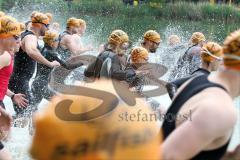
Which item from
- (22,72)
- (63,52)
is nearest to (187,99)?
(22,72)

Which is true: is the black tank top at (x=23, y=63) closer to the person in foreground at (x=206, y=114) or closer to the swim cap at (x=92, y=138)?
the person in foreground at (x=206, y=114)

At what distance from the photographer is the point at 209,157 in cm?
232

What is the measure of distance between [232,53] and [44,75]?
5.99 meters

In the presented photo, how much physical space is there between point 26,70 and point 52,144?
6.29 m

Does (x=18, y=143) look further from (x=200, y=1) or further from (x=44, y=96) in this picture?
(x=200, y=1)

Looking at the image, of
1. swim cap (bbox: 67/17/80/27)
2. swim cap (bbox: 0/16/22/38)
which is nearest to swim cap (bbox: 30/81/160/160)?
swim cap (bbox: 0/16/22/38)

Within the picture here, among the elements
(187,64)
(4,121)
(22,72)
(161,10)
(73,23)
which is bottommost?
(161,10)

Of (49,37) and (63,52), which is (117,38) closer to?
(49,37)

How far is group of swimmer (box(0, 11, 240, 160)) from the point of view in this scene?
86.1 inches

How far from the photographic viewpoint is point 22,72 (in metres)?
7.66

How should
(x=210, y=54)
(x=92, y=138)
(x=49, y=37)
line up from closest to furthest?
(x=92, y=138), (x=210, y=54), (x=49, y=37)

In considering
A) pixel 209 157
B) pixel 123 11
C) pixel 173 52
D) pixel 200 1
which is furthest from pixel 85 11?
pixel 209 157

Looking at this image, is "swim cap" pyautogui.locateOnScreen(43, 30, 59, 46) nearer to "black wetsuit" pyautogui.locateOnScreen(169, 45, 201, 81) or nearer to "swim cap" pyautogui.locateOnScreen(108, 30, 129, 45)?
"swim cap" pyautogui.locateOnScreen(108, 30, 129, 45)

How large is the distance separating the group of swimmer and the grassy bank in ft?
76.7
